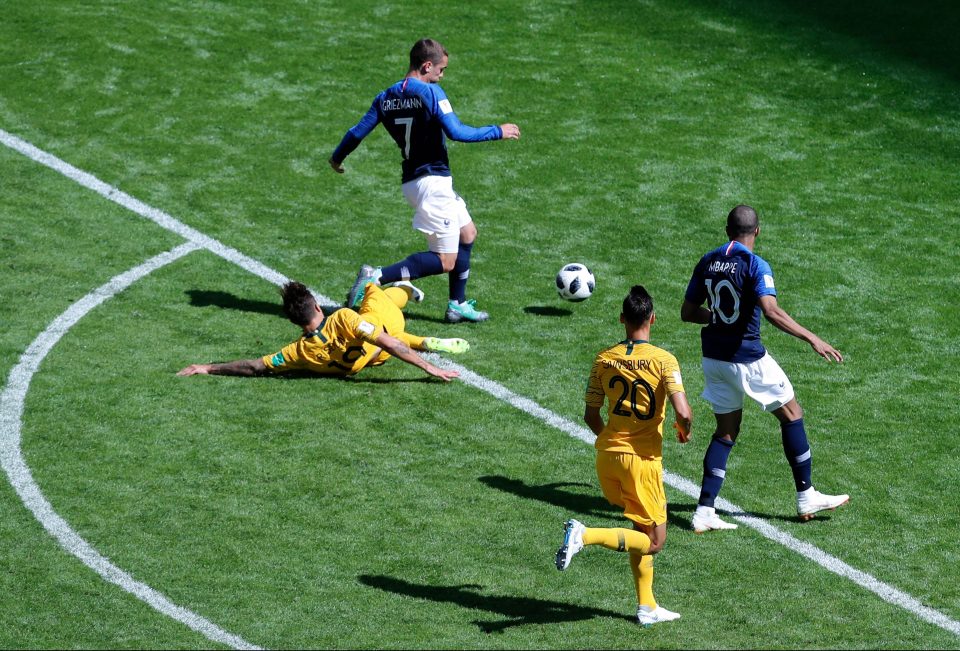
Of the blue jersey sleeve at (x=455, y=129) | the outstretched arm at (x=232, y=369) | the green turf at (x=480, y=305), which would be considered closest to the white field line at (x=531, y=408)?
the green turf at (x=480, y=305)

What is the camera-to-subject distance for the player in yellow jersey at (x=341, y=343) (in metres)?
11.7

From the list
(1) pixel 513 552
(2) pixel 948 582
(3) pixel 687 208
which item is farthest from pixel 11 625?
(3) pixel 687 208

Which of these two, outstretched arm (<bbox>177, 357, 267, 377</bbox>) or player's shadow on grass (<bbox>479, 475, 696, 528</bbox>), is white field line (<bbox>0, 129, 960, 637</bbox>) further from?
outstretched arm (<bbox>177, 357, 267, 377</bbox>)

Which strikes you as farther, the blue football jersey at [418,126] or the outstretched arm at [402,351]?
the blue football jersey at [418,126]

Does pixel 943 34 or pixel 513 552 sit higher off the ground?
pixel 943 34

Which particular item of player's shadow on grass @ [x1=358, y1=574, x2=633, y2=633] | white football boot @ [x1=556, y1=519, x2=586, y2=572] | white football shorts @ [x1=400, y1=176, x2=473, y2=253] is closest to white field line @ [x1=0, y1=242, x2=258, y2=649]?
player's shadow on grass @ [x1=358, y1=574, x2=633, y2=633]

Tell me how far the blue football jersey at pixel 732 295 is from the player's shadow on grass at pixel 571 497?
1258 mm

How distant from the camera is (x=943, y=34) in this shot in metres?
20.7

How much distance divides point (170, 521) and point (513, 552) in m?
2.51

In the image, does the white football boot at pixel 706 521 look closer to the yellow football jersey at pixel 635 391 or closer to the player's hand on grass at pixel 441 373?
the yellow football jersey at pixel 635 391

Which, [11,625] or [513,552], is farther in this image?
[513,552]

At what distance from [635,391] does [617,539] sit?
37.5 inches

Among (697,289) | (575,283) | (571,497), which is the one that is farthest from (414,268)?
(697,289)

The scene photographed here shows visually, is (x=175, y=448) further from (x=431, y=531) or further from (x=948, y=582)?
(x=948, y=582)
